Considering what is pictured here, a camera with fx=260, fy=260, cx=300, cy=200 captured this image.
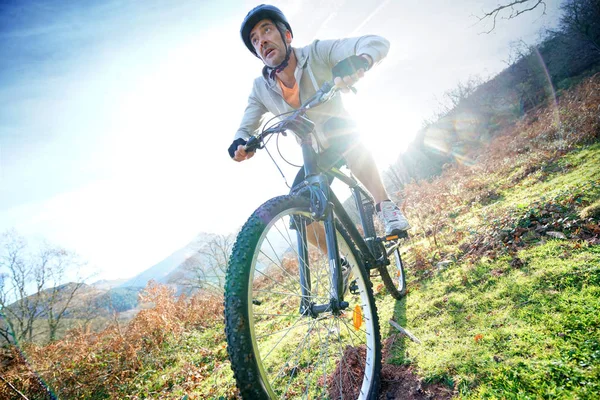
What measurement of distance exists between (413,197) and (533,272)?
11.2m

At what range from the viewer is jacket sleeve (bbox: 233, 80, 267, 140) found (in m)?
3.11

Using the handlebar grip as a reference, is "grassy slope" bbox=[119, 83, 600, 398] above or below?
below

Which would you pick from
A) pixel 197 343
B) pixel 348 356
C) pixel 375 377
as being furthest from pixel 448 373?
pixel 197 343

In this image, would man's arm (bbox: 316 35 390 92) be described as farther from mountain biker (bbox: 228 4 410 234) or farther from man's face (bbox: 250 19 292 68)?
man's face (bbox: 250 19 292 68)

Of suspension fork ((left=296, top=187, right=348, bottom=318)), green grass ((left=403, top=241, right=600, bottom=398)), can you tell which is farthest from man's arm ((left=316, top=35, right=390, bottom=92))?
green grass ((left=403, top=241, right=600, bottom=398))

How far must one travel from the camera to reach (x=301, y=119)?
2.10m

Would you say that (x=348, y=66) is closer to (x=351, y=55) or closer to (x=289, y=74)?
(x=351, y=55)

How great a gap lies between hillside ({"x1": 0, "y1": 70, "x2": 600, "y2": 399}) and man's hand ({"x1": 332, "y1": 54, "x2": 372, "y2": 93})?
210 centimetres

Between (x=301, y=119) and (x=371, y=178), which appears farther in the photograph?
(x=371, y=178)

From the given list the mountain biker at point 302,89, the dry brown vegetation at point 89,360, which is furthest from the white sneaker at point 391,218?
the dry brown vegetation at point 89,360

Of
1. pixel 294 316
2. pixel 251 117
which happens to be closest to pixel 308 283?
pixel 294 316

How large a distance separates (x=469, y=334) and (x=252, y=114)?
3056 millimetres

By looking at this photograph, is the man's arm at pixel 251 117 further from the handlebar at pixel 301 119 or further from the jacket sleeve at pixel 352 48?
the jacket sleeve at pixel 352 48

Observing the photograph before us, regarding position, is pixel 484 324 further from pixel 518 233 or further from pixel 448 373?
pixel 518 233
